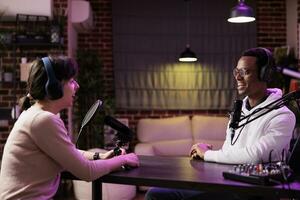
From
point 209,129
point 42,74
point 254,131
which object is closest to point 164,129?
point 209,129

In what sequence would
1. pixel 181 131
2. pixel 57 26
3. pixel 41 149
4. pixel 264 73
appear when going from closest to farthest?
pixel 41 149 < pixel 264 73 < pixel 57 26 < pixel 181 131

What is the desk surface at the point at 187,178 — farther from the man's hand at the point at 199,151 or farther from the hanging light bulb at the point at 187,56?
the hanging light bulb at the point at 187,56

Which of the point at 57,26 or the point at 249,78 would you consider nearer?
the point at 249,78

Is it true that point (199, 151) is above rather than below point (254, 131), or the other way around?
below

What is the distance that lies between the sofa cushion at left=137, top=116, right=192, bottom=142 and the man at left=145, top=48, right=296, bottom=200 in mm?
3651

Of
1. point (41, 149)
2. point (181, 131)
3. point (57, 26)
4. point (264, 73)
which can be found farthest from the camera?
point (181, 131)

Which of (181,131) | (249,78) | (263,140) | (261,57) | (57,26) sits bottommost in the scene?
(181,131)

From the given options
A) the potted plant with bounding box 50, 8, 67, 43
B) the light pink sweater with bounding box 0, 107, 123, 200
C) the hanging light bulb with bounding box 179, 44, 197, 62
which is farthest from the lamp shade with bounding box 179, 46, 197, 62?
the light pink sweater with bounding box 0, 107, 123, 200

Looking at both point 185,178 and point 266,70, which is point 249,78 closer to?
point 266,70

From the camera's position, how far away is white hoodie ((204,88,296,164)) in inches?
85.3

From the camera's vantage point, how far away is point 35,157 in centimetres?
186

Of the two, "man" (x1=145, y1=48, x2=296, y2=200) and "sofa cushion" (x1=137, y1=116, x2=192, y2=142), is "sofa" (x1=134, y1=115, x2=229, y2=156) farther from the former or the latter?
"man" (x1=145, y1=48, x2=296, y2=200)

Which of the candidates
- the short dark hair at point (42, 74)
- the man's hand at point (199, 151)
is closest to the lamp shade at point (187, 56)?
the man's hand at point (199, 151)

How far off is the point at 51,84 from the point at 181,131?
4.50 meters
